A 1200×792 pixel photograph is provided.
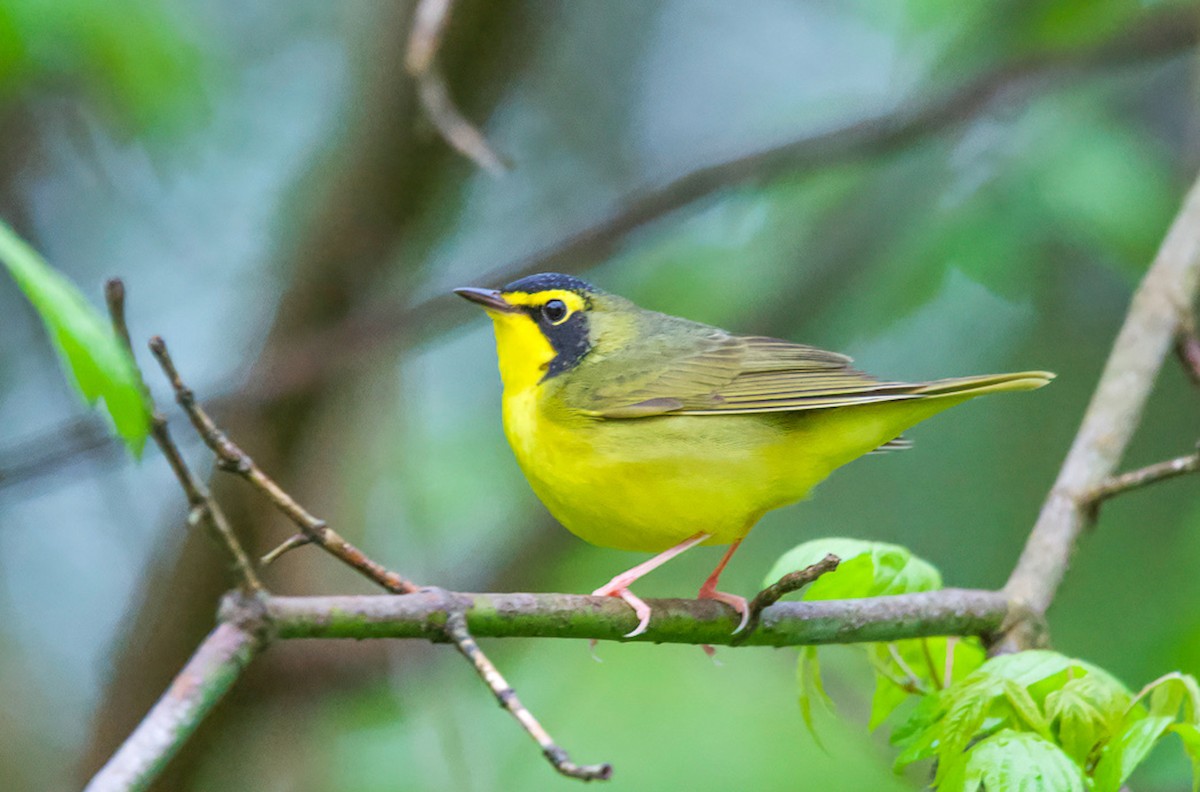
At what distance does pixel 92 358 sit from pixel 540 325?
7.92 ft

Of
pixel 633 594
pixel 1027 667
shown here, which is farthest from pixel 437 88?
pixel 1027 667

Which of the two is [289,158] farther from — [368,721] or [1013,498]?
[1013,498]

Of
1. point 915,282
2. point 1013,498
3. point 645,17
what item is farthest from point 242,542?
point 645,17

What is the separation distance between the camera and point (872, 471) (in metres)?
8.04

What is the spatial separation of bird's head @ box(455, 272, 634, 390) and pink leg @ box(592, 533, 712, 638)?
79 cm

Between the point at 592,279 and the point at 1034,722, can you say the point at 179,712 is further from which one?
the point at 592,279

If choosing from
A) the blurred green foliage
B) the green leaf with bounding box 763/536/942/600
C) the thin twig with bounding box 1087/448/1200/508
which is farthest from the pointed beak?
the thin twig with bounding box 1087/448/1200/508

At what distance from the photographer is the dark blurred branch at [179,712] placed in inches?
67.4

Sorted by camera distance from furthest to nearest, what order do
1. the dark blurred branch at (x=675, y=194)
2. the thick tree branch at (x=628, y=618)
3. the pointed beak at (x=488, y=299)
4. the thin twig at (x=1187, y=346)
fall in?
1. the dark blurred branch at (x=675, y=194)
2. the thin twig at (x=1187, y=346)
3. the pointed beak at (x=488, y=299)
4. the thick tree branch at (x=628, y=618)

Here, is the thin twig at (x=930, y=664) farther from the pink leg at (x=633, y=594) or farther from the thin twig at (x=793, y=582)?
the thin twig at (x=793, y=582)

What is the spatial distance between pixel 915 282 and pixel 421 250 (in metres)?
2.83

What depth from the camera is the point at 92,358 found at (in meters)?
2.07

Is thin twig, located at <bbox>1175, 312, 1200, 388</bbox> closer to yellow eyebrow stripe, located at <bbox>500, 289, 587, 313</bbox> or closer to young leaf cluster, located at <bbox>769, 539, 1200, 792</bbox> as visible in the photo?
young leaf cluster, located at <bbox>769, 539, 1200, 792</bbox>

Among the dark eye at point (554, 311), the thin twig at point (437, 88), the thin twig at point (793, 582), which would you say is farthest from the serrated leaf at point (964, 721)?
the thin twig at point (437, 88)
